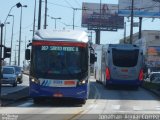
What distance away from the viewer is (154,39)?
12825 cm

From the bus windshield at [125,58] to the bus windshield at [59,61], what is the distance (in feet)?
53.1

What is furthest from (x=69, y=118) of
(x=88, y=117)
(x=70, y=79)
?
(x=70, y=79)

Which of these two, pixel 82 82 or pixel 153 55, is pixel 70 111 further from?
pixel 153 55

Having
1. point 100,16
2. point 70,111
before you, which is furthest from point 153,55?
point 70,111

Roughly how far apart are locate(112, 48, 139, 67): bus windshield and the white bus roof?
1490cm

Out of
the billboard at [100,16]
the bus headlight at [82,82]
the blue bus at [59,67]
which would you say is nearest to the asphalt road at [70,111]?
the blue bus at [59,67]

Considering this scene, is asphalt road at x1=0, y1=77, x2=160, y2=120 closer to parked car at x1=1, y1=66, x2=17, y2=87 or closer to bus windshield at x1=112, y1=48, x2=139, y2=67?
bus windshield at x1=112, y1=48, x2=139, y2=67

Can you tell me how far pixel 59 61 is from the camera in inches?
1097

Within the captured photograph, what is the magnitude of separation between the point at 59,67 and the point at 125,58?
55.5ft

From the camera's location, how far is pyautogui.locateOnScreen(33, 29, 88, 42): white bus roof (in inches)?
1115

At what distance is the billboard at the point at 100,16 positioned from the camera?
105625 mm

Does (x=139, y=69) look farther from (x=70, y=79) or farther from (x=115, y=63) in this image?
(x=70, y=79)

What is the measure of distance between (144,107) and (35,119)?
9061mm

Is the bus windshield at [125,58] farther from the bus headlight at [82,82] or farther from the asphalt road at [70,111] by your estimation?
the bus headlight at [82,82]
